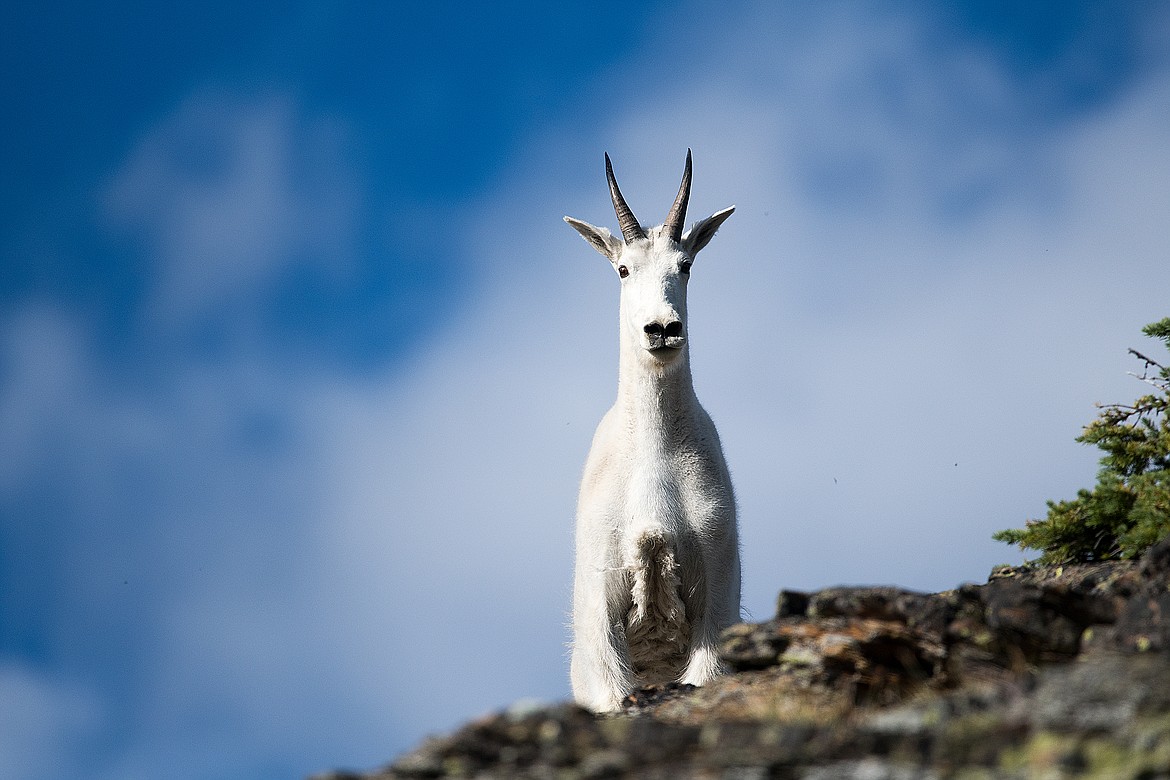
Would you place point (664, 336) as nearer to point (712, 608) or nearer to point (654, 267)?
point (654, 267)

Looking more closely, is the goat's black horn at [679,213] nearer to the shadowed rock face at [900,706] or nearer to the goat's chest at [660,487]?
the goat's chest at [660,487]

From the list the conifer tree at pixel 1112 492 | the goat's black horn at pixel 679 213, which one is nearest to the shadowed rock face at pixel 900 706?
the conifer tree at pixel 1112 492

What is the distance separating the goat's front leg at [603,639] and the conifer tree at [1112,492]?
12.5 ft

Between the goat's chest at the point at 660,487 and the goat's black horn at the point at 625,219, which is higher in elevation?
the goat's black horn at the point at 625,219

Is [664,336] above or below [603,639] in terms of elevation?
above

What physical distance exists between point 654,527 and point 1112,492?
3999 mm

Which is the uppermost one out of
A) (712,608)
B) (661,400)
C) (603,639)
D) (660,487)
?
(661,400)

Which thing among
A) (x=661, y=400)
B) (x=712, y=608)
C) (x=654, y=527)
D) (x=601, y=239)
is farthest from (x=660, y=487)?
(x=601, y=239)

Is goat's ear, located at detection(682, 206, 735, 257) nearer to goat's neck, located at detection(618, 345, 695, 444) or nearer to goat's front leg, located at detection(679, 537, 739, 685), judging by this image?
goat's neck, located at detection(618, 345, 695, 444)

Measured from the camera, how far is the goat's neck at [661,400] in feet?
42.0

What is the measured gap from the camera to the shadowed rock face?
565 centimetres

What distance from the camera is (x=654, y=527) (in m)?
12.2

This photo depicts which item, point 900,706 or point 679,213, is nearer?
point 900,706

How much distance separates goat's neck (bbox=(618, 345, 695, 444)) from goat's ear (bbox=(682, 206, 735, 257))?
51.7 inches
